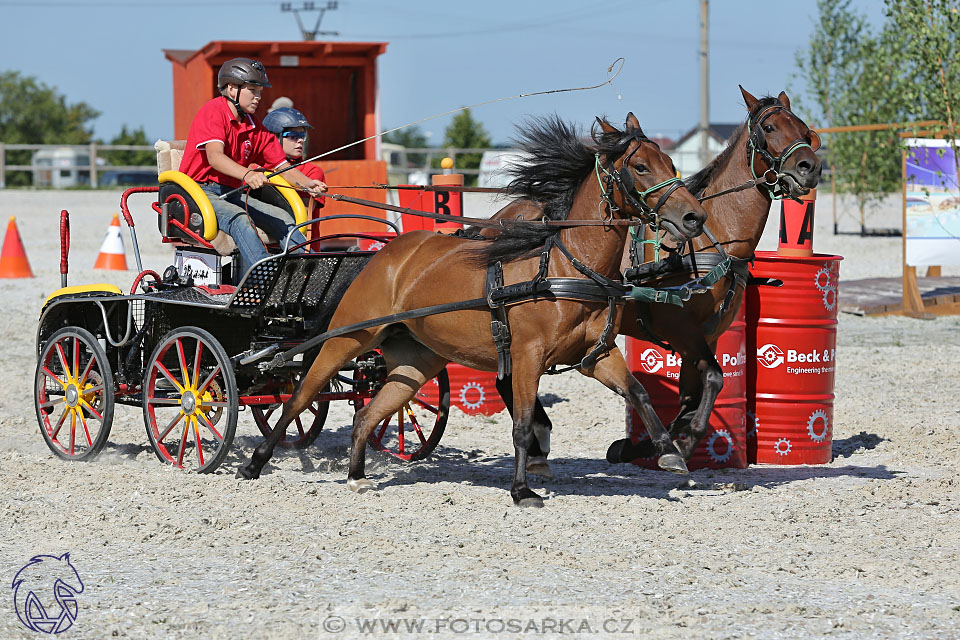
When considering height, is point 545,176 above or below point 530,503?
above

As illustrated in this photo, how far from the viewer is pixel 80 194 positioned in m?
28.4

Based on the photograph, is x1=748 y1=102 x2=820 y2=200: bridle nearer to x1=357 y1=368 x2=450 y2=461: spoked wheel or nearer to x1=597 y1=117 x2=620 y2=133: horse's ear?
x1=597 y1=117 x2=620 y2=133: horse's ear

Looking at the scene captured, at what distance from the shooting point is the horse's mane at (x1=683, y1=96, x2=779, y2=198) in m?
7.01

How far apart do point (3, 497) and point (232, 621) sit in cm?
269

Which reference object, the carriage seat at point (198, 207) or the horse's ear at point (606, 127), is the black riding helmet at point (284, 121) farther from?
the horse's ear at point (606, 127)

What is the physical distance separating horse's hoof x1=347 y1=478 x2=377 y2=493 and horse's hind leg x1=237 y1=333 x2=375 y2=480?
520 mm

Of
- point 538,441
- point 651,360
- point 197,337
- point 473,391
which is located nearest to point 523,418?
point 538,441

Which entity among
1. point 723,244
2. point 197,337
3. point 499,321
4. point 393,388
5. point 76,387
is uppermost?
point 723,244

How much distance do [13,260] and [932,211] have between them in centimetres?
1206

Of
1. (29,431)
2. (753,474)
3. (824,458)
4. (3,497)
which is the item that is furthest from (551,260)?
(29,431)

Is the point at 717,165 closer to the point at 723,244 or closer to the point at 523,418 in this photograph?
A: the point at 723,244

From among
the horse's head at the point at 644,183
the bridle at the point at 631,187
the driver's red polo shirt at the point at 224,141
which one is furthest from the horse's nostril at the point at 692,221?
the driver's red polo shirt at the point at 224,141

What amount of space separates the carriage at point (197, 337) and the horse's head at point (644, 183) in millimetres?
1518

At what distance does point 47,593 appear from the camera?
4.84 metres
